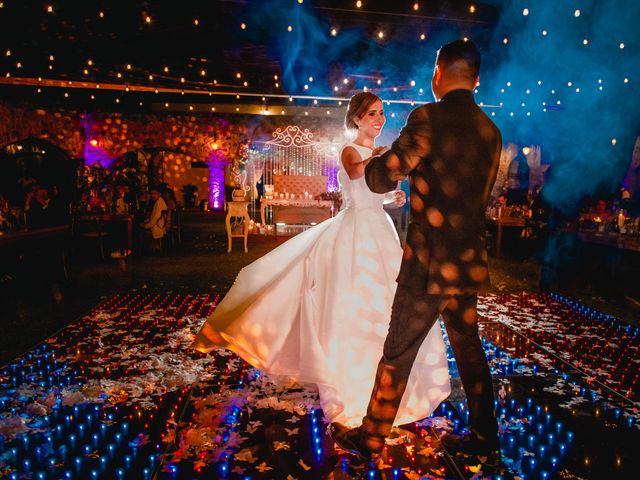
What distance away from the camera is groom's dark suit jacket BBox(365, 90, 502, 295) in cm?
184

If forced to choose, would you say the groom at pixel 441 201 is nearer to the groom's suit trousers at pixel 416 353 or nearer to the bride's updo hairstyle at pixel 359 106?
the groom's suit trousers at pixel 416 353

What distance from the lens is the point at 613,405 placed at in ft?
9.46

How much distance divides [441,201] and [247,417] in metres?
1.66

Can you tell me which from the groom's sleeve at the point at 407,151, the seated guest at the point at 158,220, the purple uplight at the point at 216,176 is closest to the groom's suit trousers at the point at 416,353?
the groom's sleeve at the point at 407,151

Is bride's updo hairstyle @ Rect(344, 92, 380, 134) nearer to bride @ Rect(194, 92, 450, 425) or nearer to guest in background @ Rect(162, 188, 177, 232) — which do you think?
bride @ Rect(194, 92, 450, 425)

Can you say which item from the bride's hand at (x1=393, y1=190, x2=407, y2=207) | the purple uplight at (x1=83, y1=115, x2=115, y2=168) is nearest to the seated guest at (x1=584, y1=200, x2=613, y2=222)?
the bride's hand at (x1=393, y1=190, x2=407, y2=207)

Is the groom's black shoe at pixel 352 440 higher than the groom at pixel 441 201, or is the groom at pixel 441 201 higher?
the groom at pixel 441 201

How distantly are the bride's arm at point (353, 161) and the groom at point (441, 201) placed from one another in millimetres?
539

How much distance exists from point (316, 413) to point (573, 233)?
17.6ft

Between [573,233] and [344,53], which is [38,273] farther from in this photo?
[573,233]

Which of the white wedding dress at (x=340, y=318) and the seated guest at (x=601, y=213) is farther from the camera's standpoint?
the seated guest at (x=601, y=213)

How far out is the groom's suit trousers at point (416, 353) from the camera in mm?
1954

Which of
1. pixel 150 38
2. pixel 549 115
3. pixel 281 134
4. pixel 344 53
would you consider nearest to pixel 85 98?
pixel 281 134

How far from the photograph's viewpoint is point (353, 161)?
258cm
